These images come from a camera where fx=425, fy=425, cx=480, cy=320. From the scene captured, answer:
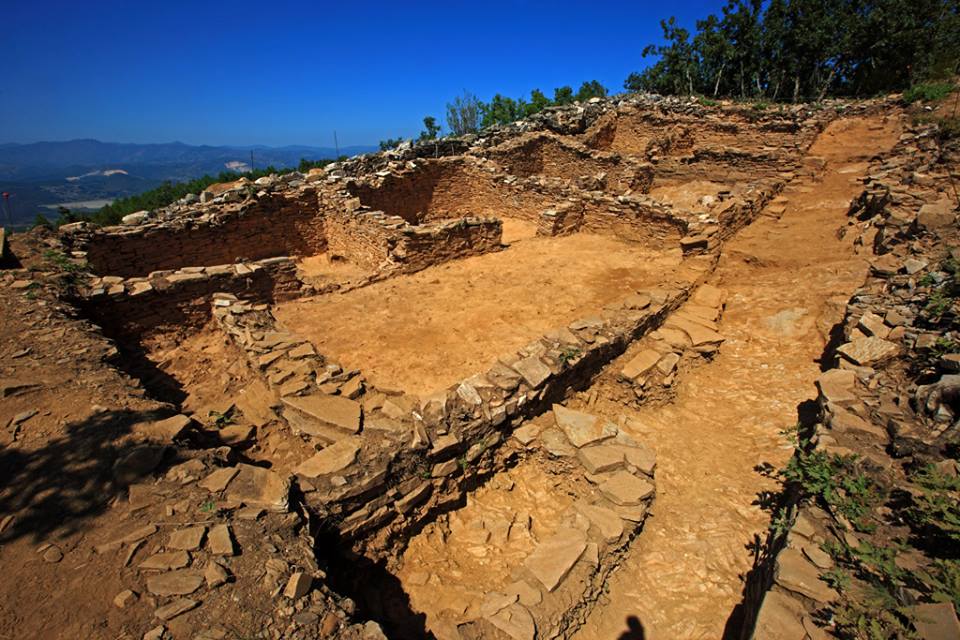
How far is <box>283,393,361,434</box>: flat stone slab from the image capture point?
4941 millimetres

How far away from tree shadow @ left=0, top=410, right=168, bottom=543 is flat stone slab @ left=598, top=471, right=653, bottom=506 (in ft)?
15.1

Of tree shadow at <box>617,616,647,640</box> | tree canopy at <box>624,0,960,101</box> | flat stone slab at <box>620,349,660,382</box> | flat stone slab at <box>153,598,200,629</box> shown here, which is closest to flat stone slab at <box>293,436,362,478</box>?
flat stone slab at <box>153,598,200,629</box>

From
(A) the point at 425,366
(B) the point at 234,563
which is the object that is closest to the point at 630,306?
(A) the point at 425,366

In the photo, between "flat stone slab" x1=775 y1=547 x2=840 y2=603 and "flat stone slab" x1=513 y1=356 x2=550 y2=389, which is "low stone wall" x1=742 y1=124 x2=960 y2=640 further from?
"flat stone slab" x1=513 y1=356 x2=550 y2=389

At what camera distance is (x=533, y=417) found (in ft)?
19.0

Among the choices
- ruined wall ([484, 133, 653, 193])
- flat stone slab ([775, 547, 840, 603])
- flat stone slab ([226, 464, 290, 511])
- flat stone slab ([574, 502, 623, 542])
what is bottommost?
flat stone slab ([574, 502, 623, 542])

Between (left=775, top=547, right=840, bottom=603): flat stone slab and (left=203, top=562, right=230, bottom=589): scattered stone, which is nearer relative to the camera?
(left=203, top=562, right=230, bottom=589): scattered stone

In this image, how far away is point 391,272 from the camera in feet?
33.2

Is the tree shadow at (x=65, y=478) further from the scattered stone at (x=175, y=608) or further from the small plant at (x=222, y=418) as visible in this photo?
the scattered stone at (x=175, y=608)

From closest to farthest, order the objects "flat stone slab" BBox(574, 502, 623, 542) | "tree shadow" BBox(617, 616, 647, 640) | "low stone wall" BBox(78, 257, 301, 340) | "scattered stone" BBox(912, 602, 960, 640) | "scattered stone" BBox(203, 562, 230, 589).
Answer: "scattered stone" BBox(912, 602, 960, 640)
"scattered stone" BBox(203, 562, 230, 589)
"tree shadow" BBox(617, 616, 647, 640)
"flat stone slab" BBox(574, 502, 623, 542)
"low stone wall" BBox(78, 257, 301, 340)

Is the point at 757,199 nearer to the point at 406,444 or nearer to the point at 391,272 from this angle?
the point at 391,272

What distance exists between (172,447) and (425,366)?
3.62 metres

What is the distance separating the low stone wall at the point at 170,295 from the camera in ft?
23.9

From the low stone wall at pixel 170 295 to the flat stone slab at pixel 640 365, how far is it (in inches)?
272
